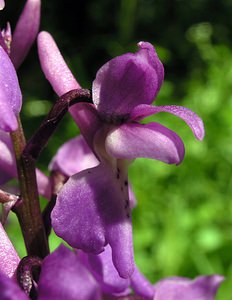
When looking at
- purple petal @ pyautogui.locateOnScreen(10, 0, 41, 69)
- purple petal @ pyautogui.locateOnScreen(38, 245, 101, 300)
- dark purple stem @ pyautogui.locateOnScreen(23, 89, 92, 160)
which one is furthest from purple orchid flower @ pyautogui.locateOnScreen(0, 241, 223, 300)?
purple petal @ pyautogui.locateOnScreen(10, 0, 41, 69)

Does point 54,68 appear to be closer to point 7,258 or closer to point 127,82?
point 127,82

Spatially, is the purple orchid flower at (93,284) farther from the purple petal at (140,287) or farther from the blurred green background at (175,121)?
the blurred green background at (175,121)

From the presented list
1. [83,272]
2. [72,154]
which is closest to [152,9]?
[72,154]

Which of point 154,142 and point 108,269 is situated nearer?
point 154,142

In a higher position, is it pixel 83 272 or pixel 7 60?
pixel 7 60

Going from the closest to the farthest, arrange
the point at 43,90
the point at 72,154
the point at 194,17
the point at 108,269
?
the point at 108,269, the point at 72,154, the point at 43,90, the point at 194,17

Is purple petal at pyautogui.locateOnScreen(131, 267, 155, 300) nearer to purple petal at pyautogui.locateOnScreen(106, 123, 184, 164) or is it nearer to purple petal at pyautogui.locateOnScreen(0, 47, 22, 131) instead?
purple petal at pyautogui.locateOnScreen(106, 123, 184, 164)

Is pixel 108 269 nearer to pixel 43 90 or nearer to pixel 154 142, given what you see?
pixel 154 142
